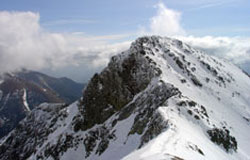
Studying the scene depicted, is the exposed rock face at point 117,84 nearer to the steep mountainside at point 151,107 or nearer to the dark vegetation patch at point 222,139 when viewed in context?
the steep mountainside at point 151,107

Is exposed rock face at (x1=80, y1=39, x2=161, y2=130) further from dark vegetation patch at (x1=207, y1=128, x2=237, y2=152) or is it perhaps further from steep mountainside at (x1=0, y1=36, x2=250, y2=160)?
dark vegetation patch at (x1=207, y1=128, x2=237, y2=152)

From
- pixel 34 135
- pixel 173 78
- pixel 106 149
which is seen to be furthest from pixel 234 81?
pixel 34 135

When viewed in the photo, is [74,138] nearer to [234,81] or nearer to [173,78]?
[173,78]

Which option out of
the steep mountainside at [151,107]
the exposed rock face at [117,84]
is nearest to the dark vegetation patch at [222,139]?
the steep mountainside at [151,107]

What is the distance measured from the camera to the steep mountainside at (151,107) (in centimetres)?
4184

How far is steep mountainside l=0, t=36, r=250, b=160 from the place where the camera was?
41844mm

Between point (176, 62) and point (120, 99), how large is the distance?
2288cm

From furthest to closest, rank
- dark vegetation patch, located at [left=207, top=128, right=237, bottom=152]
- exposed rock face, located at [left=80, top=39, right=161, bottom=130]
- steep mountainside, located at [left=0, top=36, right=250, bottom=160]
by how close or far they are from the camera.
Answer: exposed rock face, located at [left=80, top=39, right=161, bottom=130], steep mountainside, located at [left=0, top=36, right=250, bottom=160], dark vegetation patch, located at [left=207, top=128, right=237, bottom=152]

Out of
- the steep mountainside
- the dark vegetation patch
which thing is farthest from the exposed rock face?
the dark vegetation patch

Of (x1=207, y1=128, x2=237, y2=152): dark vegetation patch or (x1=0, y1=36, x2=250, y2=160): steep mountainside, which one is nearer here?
(x1=207, y1=128, x2=237, y2=152): dark vegetation patch

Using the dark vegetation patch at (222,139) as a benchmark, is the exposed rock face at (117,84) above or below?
above

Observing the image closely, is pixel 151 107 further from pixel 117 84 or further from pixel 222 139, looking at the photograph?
pixel 117 84

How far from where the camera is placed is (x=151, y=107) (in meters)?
49.4

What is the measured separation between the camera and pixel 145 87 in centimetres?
6234
